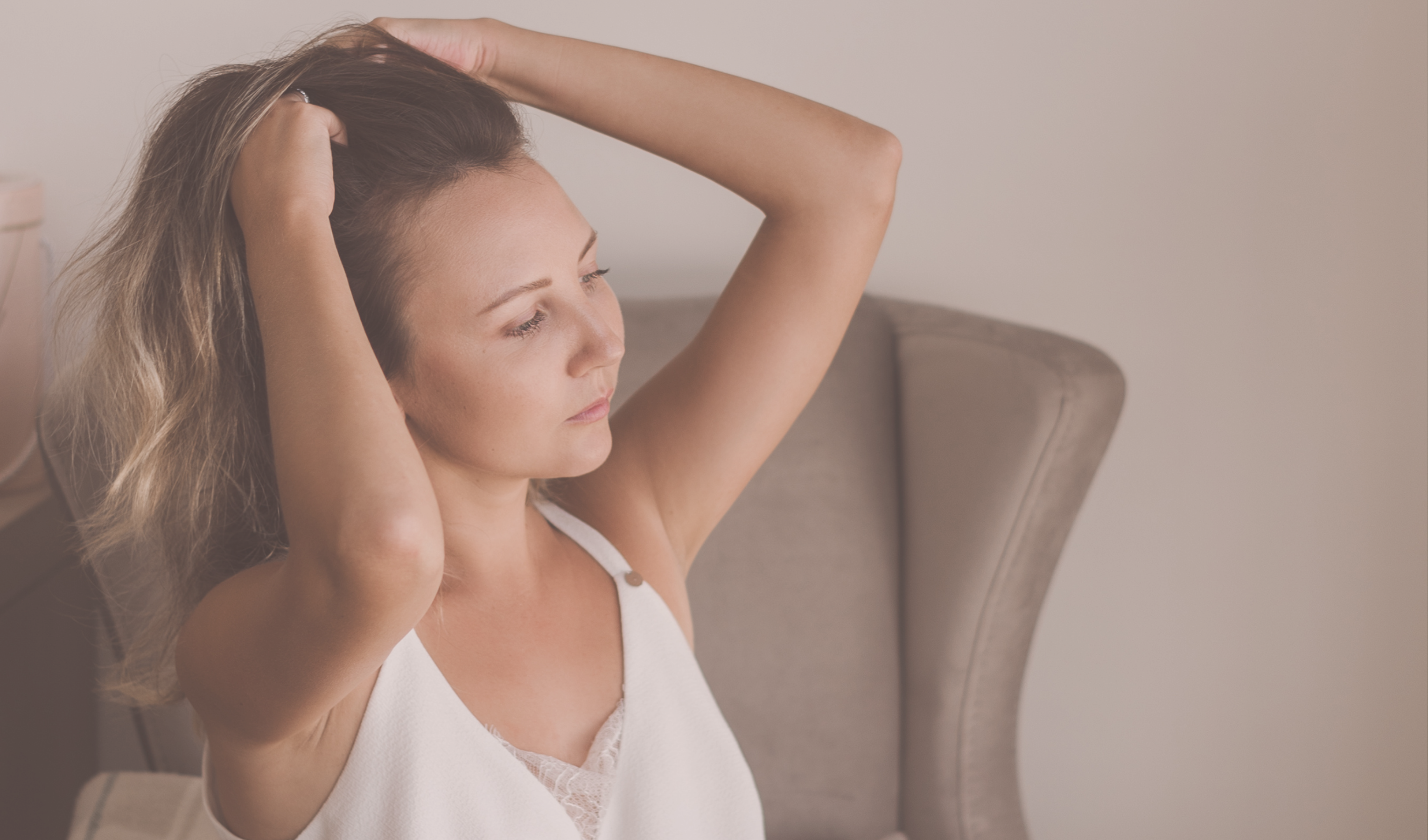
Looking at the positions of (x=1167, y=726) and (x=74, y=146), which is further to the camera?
(x=1167, y=726)

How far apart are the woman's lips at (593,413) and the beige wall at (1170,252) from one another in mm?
770

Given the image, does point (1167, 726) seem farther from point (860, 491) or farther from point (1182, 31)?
point (1182, 31)

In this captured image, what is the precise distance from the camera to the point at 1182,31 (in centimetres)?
146

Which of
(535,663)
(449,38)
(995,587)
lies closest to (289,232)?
(449,38)

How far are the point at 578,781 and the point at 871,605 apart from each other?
0.62 meters

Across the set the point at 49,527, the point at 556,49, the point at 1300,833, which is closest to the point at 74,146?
the point at 49,527

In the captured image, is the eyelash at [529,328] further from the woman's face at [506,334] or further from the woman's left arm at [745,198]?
the woman's left arm at [745,198]

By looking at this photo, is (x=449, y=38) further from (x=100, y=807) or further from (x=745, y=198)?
(x=100, y=807)

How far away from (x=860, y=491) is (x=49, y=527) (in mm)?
1094

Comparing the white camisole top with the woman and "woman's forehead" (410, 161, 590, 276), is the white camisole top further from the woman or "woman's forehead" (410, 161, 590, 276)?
"woman's forehead" (410, 161, 590, 276)

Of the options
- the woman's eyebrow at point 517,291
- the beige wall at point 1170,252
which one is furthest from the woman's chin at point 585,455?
the beige wall at point 1170,252

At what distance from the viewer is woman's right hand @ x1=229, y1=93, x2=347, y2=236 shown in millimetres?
700

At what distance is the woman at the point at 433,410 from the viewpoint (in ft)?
2.10

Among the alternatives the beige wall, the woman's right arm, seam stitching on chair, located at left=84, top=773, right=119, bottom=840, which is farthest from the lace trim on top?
the beige wall
